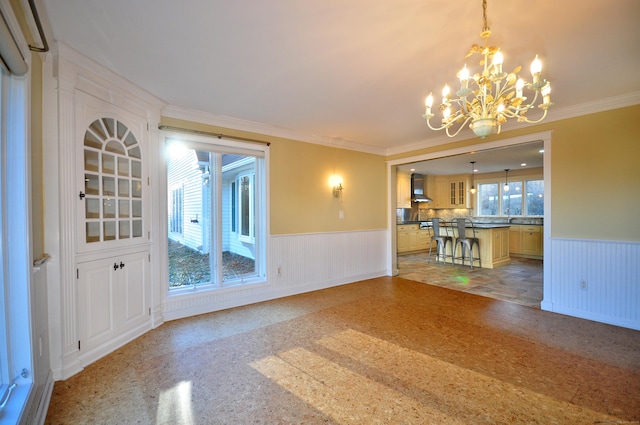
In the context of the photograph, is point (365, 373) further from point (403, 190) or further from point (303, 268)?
point (403, 190)

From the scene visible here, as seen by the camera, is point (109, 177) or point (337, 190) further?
point (337, 190)

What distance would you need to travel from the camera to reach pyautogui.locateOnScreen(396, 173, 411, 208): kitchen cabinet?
28.2ft

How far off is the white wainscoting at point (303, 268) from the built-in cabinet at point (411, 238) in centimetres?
287

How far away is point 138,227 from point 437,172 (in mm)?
8408

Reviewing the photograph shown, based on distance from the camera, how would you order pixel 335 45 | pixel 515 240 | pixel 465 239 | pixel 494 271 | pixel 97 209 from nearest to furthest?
pixel 335 45 < pixel 97 209 < pixel 494 271 < pixel 465 239 < pixel 515 240

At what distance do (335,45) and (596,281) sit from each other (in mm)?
4122

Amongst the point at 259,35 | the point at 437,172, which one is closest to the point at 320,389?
the point at 259,35

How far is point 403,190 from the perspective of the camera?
28.7 ft

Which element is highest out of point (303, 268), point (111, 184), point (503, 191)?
point (503, 191)

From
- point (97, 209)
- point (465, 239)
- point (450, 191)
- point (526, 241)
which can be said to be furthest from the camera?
point (450, 191)

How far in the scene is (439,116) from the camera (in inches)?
151

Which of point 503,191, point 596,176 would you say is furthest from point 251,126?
point 503,191

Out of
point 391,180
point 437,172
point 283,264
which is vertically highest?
point 437,172

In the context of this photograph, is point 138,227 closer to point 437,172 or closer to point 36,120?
point 36,120
